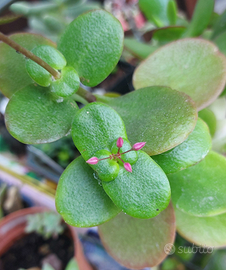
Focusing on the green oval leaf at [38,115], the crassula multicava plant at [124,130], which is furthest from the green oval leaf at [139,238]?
the green oval leaf at [38,115]

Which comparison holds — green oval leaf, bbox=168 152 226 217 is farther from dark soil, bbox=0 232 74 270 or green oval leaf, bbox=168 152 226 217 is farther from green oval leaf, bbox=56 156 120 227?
dark soil, bbox=0 232 74 270

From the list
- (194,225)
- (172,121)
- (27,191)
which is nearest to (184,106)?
(172,121)

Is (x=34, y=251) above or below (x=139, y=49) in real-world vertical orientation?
below

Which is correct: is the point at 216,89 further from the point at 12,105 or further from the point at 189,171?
the point at 12,105

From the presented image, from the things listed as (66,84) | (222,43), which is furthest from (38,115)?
(222,43)

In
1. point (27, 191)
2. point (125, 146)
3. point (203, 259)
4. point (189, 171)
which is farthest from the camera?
point (27, 191)

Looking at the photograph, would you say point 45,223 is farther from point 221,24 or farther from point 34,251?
point 221,24

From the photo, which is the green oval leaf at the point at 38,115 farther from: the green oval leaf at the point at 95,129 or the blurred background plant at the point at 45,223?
the blurred background plant at the point at 45,223
